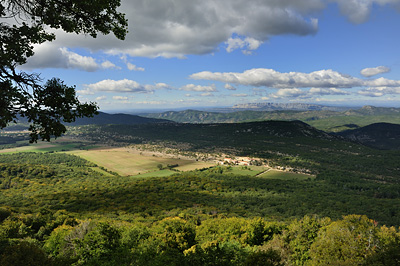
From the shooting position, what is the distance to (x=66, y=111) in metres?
8.54

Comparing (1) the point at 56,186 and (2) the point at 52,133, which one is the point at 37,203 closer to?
(1) the point at 56,186

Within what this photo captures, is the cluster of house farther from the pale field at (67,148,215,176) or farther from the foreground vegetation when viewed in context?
the foreground vegetation

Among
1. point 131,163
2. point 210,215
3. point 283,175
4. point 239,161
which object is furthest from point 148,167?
point 210,215

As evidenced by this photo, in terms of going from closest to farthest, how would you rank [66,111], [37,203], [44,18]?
[66,111]
[44,18]
[37,203]

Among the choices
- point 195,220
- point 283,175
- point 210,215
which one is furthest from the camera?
point 283,175

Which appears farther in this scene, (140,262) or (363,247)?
(363,247)

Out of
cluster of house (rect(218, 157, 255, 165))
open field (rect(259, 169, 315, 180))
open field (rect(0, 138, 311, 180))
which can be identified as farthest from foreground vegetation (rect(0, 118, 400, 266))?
cluster of house (rect(218, 157, 255, 165))

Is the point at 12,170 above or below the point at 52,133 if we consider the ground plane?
below

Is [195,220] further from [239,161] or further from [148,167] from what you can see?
[239,161]

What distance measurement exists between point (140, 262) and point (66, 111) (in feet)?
60.5

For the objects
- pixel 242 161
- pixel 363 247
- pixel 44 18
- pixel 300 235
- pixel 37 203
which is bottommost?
pixel 242 161

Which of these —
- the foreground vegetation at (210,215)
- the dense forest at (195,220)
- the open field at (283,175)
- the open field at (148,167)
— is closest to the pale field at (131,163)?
the open field at (148,167)

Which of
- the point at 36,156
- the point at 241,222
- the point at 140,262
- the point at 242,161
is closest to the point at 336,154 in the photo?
the point at 242,161

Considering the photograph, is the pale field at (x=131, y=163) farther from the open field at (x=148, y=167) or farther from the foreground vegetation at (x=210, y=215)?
the foreground vegetation at (x=210, y=215)
